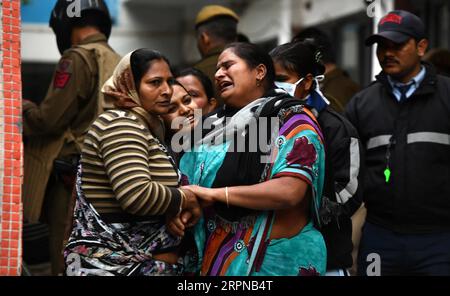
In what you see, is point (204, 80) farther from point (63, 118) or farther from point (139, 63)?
point (139, 63)

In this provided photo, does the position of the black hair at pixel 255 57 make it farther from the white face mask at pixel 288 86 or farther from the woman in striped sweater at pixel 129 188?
the woman in striped sweater at pixel 129 188

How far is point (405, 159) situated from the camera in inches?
176

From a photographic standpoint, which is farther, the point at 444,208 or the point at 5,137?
the point at 444,208

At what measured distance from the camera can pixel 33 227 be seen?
18.3 feet

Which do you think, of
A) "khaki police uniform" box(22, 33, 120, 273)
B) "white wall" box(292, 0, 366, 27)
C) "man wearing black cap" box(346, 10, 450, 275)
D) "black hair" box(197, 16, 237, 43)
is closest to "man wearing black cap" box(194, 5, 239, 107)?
"black hair" box(197, 16, 237, 43)

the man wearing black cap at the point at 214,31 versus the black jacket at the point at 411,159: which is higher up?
the man wearing black cap at the point at 214,31

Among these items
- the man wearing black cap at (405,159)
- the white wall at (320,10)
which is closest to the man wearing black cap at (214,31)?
the man wearing black cap at (405,159)

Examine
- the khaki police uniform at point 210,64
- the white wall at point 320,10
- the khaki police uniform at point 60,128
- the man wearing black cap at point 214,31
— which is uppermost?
the white wall at point 320,10

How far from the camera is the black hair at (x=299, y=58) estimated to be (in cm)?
418

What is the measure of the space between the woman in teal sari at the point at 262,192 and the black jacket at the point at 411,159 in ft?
3.24
